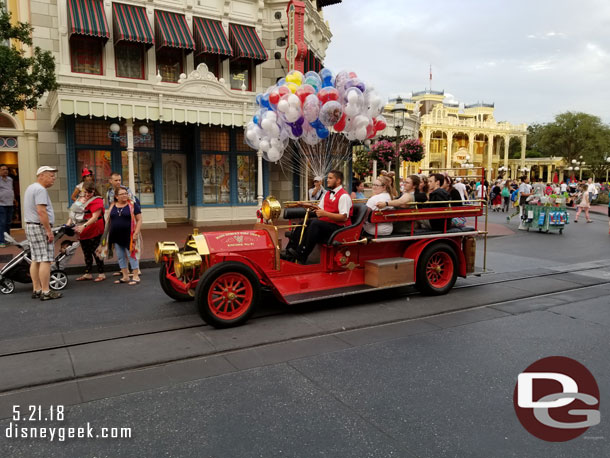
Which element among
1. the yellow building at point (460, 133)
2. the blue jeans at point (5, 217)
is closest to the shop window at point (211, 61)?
the blue jeans at point (5, 217)

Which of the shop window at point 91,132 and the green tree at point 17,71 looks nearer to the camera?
the green tree at point 17,71

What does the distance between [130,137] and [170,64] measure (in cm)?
355

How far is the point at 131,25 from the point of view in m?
14.5

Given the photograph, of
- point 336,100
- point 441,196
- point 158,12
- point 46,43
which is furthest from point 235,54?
point 441,196

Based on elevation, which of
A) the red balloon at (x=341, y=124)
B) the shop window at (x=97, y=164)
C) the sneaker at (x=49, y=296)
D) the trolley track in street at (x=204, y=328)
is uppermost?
the red balloon at (x=341, y=124)

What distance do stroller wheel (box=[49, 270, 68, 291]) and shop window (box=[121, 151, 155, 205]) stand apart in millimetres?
8388

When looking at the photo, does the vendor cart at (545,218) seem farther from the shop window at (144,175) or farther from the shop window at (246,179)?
the shop window at (144,175)

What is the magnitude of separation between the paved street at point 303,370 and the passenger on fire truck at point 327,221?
2.61 feet

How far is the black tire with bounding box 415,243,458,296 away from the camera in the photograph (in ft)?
22.3

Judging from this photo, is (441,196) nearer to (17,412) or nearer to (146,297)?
(146,297)

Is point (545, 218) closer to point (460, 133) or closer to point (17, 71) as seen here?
point (17, 71)

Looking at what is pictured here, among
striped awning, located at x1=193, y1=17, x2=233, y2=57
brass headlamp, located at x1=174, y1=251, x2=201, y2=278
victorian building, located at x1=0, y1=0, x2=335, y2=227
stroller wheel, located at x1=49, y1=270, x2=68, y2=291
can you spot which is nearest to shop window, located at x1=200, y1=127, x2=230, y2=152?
victorian building, located at x1=0, y1=0, x2=335, y2=227

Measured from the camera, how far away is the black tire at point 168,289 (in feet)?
20.8

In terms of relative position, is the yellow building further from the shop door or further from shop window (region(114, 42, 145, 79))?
shop window (region(114, 42, 145, 79))
